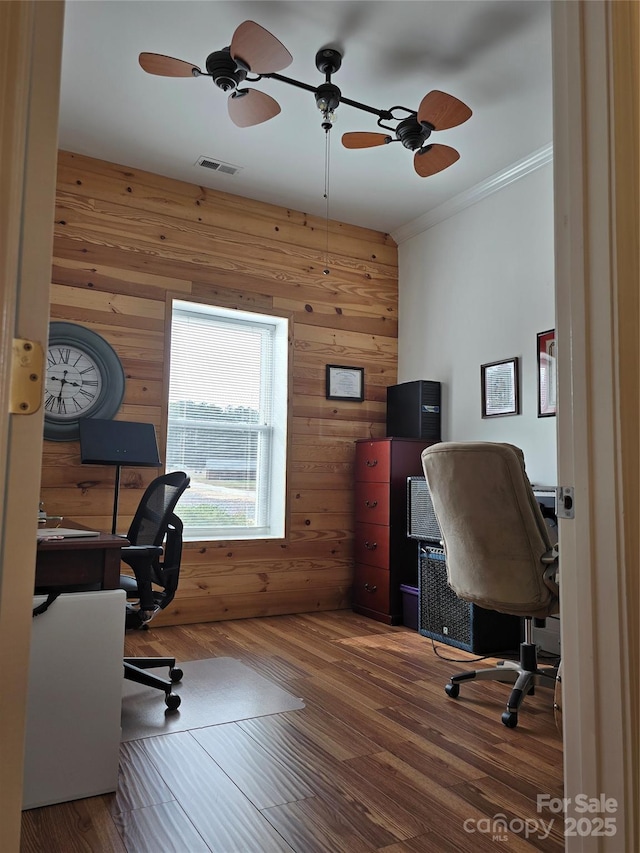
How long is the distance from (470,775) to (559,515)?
4.22ft

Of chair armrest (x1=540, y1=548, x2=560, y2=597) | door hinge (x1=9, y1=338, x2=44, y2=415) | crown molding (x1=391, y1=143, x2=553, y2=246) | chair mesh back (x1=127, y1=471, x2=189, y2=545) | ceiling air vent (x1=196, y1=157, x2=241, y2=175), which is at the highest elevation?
ceiling air vent (x1=196, y1=157, x2=241, y2=175)

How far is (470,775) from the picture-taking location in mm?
1991

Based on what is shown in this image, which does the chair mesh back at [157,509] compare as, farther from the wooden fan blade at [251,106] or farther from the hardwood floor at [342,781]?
the wooden fan blade at [251,106]

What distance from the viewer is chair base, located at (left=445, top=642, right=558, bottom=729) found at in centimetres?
247

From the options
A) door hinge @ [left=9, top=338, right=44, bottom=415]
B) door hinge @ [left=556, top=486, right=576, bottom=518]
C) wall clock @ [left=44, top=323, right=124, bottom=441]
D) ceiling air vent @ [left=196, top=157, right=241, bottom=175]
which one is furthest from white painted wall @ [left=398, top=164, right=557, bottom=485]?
door hinge @ [left=9, top=338, right=44, bottom=415]

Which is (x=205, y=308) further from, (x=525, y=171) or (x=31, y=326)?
(x=31, y=326)

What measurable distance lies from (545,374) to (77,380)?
2766 millimetres

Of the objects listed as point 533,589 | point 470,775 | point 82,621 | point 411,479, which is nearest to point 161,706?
point 82,621

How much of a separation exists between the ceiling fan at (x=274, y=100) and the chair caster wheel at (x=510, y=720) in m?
2.52

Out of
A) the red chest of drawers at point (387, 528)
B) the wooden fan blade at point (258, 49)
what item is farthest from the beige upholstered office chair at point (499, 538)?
the wooden fan blade at point (258, 49)

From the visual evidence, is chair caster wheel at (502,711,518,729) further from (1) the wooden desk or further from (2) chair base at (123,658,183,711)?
(1) the wooden desk

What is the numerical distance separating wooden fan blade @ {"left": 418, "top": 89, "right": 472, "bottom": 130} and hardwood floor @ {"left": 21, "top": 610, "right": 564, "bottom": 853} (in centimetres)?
258

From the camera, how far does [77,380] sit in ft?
12.4

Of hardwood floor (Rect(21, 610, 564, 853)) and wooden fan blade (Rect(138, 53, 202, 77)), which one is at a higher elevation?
wooden fan blade (Rect(138, 53, 202, 77))
